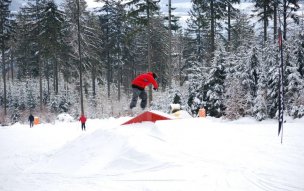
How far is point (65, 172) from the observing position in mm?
9312

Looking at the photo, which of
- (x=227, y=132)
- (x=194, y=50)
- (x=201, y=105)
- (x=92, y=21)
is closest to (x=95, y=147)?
(x=227, y=132)

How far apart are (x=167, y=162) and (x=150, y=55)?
2350 cm

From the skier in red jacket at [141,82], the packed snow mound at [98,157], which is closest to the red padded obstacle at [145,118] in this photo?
the skier in red jacket at [141,82]

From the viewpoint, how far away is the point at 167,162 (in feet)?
26.1

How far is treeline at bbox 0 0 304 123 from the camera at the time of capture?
62.5 ft

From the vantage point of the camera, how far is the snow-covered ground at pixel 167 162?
6.82 meters

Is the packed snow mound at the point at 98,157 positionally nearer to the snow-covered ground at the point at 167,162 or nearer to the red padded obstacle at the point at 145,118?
the snow-covered ground at the point at 167,162

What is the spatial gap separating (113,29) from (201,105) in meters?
19.5

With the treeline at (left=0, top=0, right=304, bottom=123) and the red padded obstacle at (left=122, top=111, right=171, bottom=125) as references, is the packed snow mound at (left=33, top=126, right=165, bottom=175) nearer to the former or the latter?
the red padded obstacle at (left=122, top=111, right=171, bottom=125)

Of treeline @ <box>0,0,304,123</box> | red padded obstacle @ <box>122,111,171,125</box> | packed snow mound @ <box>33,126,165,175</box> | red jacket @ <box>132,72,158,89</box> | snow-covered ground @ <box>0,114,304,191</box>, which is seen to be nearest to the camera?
snow-covered ground @ <box>0,114,304,191</box>

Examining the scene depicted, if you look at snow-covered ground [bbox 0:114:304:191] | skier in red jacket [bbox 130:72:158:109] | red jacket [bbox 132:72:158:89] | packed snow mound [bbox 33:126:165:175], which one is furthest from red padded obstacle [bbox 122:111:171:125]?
packed snow mound [bbox 33:126:165:175]

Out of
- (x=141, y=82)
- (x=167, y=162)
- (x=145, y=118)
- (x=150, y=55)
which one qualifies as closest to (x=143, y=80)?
(x=141, y=82)

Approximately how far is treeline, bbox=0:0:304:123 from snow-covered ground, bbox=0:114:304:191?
5.02 metres

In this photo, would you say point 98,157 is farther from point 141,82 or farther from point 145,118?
point 141,82
